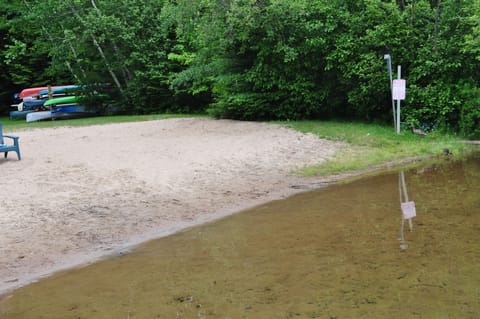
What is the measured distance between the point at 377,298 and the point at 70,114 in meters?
23.0

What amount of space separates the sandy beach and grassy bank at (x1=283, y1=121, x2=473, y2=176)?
49cm

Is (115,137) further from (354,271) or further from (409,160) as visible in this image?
(354,271)

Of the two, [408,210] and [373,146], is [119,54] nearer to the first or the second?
[373,146]

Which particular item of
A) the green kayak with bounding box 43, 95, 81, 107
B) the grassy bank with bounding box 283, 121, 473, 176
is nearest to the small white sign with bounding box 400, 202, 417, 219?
the grassy bank with bounding box 283, 121, 473, 176

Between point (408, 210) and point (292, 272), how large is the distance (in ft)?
11.0

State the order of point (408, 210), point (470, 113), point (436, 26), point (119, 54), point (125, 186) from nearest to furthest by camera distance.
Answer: point (408, 210) → point (125, 186) → point (470, 113) → point (436, 26) → point (119, 54)

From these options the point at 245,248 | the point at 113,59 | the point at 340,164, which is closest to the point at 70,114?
the point at 113,59

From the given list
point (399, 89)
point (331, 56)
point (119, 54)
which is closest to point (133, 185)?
point (399, 89)

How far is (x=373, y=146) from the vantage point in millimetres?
14398

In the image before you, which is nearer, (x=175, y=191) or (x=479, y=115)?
(x=175, y=191)

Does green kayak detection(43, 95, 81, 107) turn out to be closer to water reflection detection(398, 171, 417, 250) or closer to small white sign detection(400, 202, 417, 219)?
water reflection detection(398, 171, 417, 250)

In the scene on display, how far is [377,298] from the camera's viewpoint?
5.17 metres

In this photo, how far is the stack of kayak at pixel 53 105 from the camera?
2540 centimetres

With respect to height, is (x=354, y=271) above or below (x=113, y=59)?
below
